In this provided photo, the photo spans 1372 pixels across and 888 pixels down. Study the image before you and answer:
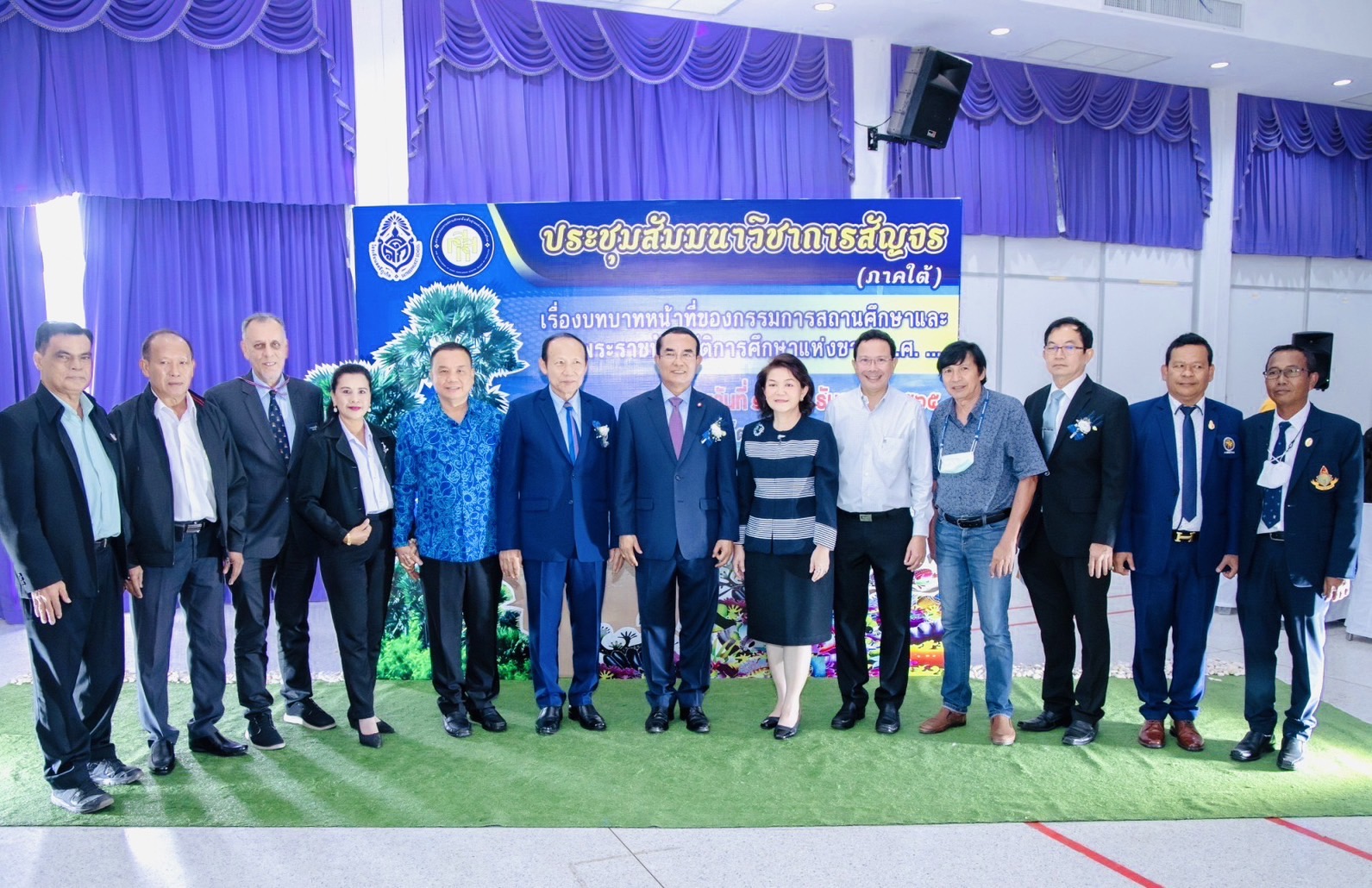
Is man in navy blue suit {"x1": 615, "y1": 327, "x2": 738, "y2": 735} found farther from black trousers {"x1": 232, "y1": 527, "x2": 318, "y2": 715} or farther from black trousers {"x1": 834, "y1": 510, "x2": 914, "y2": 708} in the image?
black trousers {"x1": 232, "y1": 527, "x2": 318, "y2": 715}

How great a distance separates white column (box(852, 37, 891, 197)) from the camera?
6906 mm

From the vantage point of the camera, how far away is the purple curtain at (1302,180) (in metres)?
8.24

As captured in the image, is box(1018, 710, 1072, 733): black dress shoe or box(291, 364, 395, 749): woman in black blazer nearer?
box(291, 364, 395, 749): woman in black blazer

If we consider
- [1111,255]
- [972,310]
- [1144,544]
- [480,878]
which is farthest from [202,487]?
[1111,255]

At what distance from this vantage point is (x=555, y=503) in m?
3.40

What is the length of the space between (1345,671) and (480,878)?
4.11 m

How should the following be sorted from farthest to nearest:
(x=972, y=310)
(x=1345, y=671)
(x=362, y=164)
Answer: (x=972, y=310), (x=362, y=164), (x=1345, y=671)

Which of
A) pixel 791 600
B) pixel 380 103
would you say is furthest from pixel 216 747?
pixel 380 103

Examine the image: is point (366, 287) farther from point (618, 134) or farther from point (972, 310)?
point (972, 310)

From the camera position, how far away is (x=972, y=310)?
7.56m

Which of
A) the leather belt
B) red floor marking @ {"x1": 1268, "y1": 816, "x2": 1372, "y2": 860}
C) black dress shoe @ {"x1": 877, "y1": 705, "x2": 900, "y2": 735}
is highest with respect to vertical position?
the leather belt

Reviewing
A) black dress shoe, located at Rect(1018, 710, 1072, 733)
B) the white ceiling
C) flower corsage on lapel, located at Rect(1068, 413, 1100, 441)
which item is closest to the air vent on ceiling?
the white ceiling

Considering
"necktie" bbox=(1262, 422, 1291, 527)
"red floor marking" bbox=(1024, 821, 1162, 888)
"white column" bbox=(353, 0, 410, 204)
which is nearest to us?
"red floor marking" bbox=(1024, 821, 1162, 888)

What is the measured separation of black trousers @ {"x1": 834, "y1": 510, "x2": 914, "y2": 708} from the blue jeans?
145 mm
